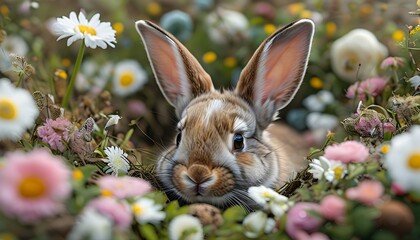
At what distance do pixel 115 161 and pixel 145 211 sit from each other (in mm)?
562

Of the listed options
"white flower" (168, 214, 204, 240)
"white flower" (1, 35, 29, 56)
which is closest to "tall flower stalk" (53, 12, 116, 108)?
"white flower" (168, 214, 204, 240)

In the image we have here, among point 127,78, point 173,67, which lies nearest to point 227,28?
point 127,78

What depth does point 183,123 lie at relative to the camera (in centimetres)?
249

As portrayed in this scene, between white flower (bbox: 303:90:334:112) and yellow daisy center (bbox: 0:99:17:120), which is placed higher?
yellow daisy center (bbox: 0:99:17:120)

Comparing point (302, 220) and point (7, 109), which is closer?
point (7, 109)

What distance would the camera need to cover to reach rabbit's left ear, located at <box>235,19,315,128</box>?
255cm

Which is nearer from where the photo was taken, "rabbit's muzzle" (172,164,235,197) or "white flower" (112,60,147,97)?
"rabbit's muzzle" (172,164,235,197)

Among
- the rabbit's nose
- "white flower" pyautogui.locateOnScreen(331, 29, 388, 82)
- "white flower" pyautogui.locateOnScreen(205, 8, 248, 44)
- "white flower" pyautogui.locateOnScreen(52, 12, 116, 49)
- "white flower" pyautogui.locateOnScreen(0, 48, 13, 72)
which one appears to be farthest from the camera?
"white flower" pyautogui.locateOnScreen(205, 8, 248, 44)

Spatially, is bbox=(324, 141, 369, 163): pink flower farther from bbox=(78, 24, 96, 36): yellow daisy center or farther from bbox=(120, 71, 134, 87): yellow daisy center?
bbox=(120, 71, 134, 87): yellow daisy center

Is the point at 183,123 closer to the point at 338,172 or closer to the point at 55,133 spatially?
the point at 55,133

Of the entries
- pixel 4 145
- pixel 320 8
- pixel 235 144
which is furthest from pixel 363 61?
pixel 4 145

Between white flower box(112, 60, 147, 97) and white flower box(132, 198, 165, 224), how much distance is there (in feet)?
6.29

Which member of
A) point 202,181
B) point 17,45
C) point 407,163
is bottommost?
point 202,181

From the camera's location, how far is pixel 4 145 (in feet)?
6.25
